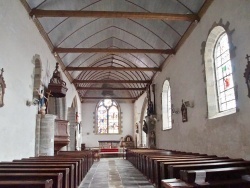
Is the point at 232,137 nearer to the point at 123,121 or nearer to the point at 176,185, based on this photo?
the point at 176,185

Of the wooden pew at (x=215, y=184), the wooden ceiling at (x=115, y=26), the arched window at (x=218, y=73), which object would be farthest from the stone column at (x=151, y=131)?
the wooden pew at (x=215, y=184)

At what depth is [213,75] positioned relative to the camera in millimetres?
5848

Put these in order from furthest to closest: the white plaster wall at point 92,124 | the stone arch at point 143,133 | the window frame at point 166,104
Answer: the white plaster wall at point 92,124 → the stone arch at point 143,133 → the window frame at point 166,104

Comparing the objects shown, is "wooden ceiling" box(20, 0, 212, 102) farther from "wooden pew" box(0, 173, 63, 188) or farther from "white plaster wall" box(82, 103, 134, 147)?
"white plaster wall" box(82, 103, 134, 147)

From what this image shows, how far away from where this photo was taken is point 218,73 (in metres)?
5.73

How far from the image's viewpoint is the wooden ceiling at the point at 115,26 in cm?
582

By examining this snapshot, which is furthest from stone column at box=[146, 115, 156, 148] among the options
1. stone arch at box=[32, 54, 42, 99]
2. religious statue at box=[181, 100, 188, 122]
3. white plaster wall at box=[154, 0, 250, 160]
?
stone arch at box=[32, 54, 42, 99]

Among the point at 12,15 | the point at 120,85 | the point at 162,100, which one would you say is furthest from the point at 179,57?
the point at 120,85

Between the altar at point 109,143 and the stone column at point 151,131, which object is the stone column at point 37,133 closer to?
the stone column at point 151,131

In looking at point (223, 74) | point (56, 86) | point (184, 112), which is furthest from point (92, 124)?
point (223, 74)

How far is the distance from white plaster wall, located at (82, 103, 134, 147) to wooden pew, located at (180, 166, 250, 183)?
649 inches

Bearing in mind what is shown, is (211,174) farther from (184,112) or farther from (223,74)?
(184,112)

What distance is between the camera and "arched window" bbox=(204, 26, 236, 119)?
5368 millimetres

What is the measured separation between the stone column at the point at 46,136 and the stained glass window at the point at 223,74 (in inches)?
172
